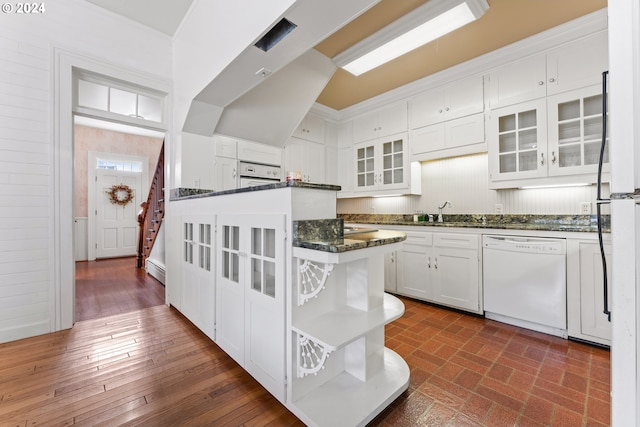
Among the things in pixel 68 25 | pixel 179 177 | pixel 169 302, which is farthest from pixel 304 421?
pixel 68 25

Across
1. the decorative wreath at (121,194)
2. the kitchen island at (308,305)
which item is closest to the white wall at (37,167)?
the kitchen island at (308,305)

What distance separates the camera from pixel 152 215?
455 centimetres

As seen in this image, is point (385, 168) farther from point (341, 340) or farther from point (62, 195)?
point (62, 195)

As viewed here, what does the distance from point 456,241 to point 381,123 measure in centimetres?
204

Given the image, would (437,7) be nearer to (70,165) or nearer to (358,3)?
(358,3)

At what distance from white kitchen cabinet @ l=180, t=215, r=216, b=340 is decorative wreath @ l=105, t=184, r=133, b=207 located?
4541 mm

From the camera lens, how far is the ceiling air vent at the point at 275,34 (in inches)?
60.9

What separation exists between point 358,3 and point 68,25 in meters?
Result: 2.86

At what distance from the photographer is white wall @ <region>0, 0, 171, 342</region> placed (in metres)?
2.17

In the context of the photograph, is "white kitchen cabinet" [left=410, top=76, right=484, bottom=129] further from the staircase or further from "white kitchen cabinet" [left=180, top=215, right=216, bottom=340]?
the staircase

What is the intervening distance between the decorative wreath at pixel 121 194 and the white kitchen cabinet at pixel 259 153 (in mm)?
4350

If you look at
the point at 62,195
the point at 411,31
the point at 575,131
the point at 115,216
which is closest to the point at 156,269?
the point at 62,195

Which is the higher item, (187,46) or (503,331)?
(187,46)

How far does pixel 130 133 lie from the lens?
607 cm
